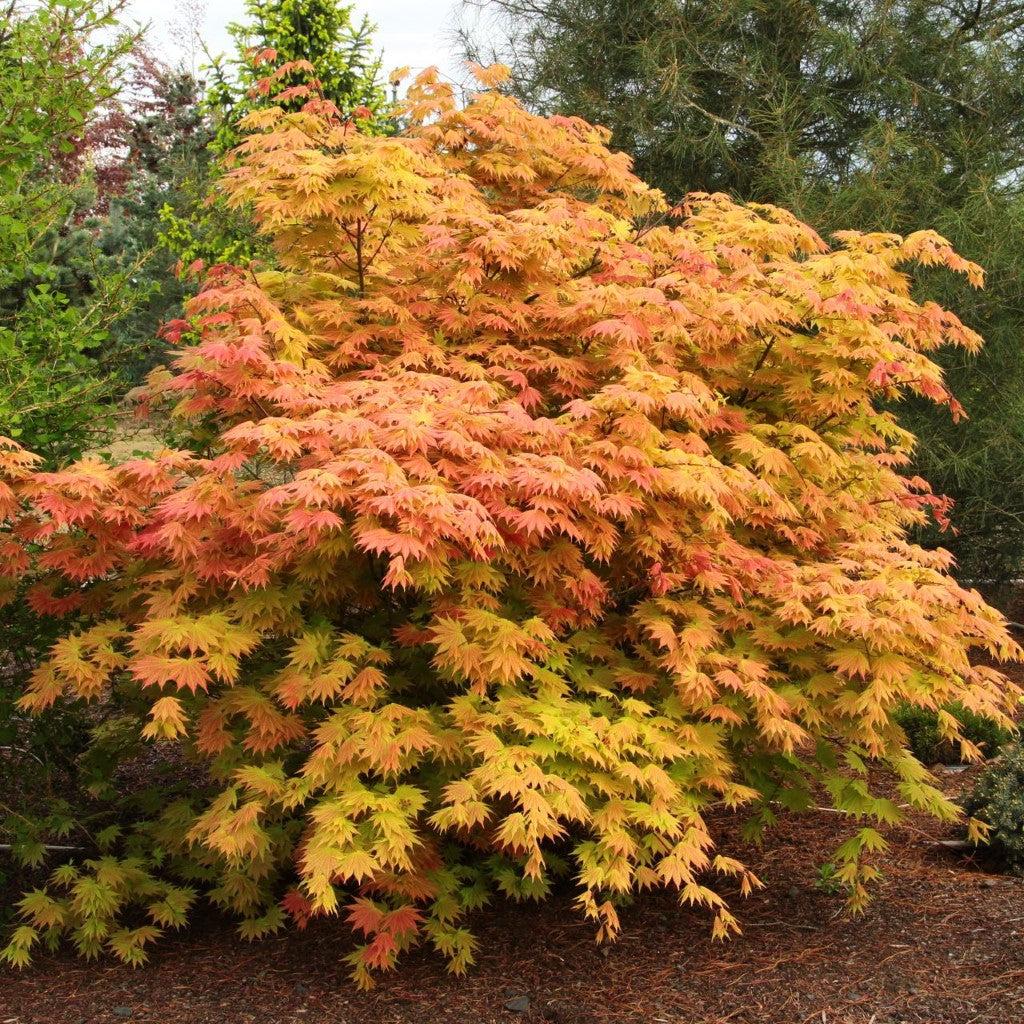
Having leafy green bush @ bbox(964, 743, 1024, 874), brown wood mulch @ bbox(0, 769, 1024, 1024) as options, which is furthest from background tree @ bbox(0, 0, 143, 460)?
leafy green bush @ bbox(964, 743, 1024, 874)

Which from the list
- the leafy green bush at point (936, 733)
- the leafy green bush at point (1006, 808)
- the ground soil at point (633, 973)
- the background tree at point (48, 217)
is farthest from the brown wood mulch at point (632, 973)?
the background tree at point (48, 217)

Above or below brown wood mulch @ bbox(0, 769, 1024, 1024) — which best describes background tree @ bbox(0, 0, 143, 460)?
above

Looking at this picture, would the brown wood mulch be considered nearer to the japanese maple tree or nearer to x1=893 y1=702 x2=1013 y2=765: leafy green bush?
the japanese maple tree

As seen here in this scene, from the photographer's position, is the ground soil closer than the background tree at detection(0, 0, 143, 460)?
Yes

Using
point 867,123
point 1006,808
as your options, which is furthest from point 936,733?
point 867,123

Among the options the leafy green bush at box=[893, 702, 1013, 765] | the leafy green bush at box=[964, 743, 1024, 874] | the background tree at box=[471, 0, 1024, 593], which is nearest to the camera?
the leafy green bush at box=[964, 743, 1024, 874]

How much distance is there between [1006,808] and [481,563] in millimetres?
2878

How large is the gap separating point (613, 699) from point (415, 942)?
3.76 ft

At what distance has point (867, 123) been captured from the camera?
850 centimetres

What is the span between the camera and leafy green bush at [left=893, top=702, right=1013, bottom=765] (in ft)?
19.6

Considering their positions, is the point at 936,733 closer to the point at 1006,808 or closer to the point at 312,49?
the point at 1006,808

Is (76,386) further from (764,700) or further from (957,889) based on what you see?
(957,889)

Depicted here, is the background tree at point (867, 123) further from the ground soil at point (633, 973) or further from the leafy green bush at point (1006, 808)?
the ground soil at point (633, 973)

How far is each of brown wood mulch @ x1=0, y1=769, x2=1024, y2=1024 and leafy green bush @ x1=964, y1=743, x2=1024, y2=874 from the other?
0.14 m
